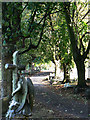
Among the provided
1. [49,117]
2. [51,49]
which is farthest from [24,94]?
[51,49]

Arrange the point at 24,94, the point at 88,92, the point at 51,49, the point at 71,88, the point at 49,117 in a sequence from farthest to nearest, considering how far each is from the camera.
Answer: the point at 51,49
the point at 71,88
the point at 88,92
the point at 49,117
the point at 24,94

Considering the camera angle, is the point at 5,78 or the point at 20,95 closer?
the point at 20,95

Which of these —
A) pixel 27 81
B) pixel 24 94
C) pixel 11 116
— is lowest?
pixel 11 116

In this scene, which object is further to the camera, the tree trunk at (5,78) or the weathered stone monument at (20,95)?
the tree trunk at (5,78)

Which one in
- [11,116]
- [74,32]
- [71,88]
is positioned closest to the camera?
[11,116]

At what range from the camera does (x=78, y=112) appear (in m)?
8.85

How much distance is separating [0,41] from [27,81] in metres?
5.15

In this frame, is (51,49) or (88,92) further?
(51,49)

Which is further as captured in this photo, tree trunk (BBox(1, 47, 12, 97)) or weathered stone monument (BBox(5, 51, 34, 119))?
tree trunk (BBox(1, 47, 12, 97))

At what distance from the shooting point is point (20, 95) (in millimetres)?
4828

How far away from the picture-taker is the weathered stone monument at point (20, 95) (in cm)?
455

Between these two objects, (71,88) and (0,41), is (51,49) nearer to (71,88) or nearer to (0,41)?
(71,88)

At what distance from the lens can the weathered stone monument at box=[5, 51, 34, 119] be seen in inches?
179

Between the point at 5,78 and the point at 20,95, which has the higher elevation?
the point at 5,78
